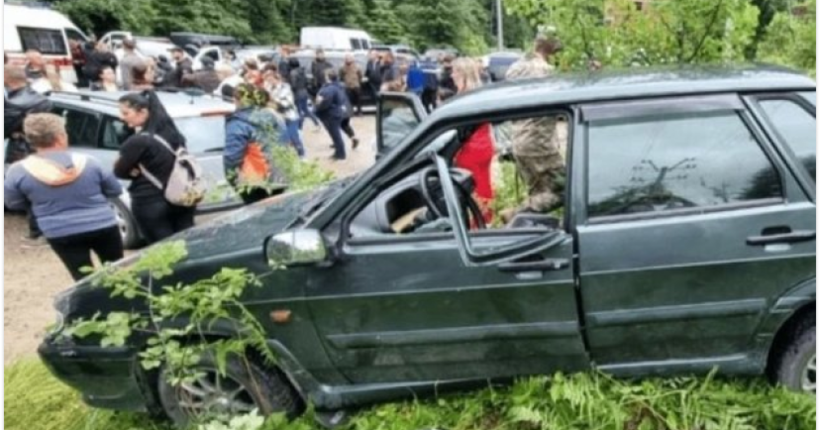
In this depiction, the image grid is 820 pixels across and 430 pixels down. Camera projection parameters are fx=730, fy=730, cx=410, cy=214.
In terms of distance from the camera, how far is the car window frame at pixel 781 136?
9.76ft

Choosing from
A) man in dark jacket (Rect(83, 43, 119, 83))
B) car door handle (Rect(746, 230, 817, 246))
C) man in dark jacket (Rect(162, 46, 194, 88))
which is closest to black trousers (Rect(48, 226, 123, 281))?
car door handle (Rect(746, 230, 817, 246))

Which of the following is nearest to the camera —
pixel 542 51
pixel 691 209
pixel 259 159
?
pixel 691 209

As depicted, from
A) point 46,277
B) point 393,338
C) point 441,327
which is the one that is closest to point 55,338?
point 393,338

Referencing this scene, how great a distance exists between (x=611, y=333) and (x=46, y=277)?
576 cm

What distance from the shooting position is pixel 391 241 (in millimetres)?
3223

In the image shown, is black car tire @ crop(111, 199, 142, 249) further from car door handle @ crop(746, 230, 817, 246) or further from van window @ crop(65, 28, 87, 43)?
van window @ crop(65, 28, 87, 43)

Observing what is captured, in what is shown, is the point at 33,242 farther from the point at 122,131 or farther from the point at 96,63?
the point at 96,63

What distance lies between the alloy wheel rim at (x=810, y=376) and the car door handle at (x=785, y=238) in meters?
0.57

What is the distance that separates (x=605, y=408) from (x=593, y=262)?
64 centimetres

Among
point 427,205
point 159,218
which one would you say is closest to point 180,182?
point 159,218

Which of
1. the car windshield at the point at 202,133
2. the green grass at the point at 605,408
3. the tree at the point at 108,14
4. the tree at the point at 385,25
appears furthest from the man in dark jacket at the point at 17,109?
the tree at the point at 385,25

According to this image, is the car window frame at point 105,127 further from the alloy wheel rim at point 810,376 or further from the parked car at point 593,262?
the alloy wheel rim at point 810,376

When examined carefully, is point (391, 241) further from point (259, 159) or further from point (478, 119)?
point (259, 159)

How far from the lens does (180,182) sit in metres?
5.40
